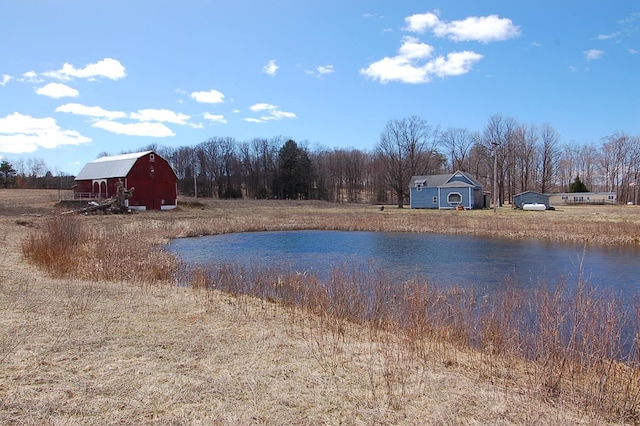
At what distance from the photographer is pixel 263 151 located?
74.8 metres

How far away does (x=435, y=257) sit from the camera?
53.8 ft

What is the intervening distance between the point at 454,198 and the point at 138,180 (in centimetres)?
3205

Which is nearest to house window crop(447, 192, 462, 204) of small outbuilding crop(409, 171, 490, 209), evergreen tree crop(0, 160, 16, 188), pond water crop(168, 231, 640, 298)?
small outbuilding crop(409, 171, 490, 209)

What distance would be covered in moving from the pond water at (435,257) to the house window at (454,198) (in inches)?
950

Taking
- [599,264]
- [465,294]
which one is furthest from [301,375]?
[599,264]

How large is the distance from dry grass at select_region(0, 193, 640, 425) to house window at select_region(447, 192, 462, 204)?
41679mm

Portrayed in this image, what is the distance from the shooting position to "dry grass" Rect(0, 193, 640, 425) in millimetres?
3729

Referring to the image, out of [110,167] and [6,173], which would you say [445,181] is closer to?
[110,167]

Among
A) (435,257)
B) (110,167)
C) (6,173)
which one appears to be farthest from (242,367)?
(6,173)

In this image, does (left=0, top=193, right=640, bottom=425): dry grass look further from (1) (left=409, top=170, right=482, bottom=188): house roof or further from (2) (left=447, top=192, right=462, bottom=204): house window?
(1) (left=409, top=170, right=482, bottom=188): house roof

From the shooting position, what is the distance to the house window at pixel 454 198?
47.0m

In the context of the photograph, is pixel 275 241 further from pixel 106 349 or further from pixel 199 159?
pixel 199 159

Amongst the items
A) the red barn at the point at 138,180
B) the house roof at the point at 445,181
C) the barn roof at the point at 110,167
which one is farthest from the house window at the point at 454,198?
the barn roof at the point at 110,167

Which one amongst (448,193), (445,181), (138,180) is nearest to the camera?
(138,180)
